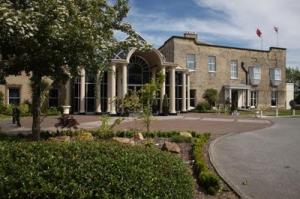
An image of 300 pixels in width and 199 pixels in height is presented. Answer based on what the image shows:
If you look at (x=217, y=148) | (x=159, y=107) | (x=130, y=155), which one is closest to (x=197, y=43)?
(x=159, y=107)

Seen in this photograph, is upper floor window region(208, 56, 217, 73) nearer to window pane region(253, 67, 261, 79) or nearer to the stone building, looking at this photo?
the stone building

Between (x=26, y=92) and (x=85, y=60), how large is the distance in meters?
23.6

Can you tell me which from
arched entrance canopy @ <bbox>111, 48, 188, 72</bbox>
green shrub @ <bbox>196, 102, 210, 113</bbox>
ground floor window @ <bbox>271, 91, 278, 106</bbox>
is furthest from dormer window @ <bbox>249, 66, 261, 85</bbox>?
arched entrance canopy @ <bbox>111, 48, 188, 72</bbox>

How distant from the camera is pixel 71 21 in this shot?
1002 cm

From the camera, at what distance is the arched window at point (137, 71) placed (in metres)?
35.3

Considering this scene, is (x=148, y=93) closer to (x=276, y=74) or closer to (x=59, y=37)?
(x=59, y=37)

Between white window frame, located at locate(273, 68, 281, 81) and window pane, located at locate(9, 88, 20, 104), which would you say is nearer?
window pane, located at locate(9, 88, 20, 104)

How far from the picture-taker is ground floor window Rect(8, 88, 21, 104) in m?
33.2

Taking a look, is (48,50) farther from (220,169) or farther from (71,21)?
(220,169)

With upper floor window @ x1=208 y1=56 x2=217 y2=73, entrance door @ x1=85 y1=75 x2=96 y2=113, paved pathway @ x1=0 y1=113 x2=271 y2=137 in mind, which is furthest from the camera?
upper floor window @ x1=208 y1=56 x2=217 y2=73

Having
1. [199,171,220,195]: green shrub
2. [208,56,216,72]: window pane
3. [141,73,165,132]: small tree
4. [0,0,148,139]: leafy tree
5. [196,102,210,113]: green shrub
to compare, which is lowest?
[199,171,220,195]: green shrub

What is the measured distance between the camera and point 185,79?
37.4m

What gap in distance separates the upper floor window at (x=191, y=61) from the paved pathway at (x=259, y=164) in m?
25.3

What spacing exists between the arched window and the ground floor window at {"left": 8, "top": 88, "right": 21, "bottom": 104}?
31.3 ft
